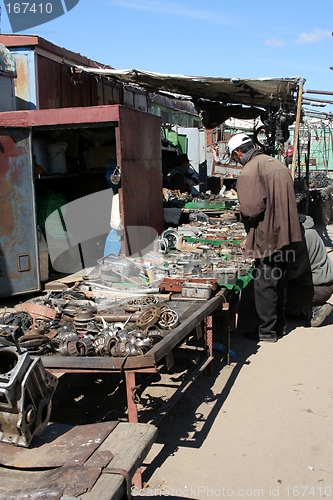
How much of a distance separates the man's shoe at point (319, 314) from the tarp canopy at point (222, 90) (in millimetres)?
3677

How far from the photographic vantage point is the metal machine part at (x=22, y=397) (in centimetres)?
226

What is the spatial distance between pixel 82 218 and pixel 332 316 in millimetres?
4375

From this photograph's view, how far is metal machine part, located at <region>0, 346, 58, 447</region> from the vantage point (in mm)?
2264

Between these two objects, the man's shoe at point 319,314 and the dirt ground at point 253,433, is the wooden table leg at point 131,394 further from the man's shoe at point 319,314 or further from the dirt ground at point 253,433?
the man's shoe at point 319,314

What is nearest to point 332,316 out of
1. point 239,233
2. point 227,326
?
point 239,233

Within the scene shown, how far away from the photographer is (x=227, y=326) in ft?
16.8

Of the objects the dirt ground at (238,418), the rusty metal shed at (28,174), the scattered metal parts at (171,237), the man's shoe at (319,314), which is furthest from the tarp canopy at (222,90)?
the dirt ground at (238,418)

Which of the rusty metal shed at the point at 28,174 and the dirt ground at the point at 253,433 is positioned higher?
the rusty metal shed at the point at 28,174

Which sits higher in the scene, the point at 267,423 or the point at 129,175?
the point at 129,175

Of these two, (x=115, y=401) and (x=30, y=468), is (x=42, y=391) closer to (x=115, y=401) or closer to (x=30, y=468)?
(x=30, y=468)

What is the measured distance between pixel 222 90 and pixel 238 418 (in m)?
6.42

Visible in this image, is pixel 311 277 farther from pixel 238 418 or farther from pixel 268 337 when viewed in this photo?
pixel 238 418

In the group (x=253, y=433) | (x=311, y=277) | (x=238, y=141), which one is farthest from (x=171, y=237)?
(x=253, y=433)

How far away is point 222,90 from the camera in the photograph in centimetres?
889
